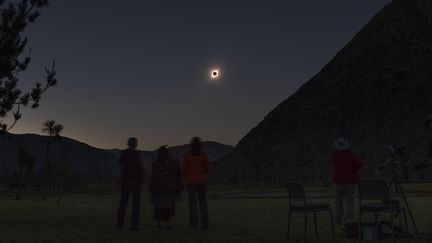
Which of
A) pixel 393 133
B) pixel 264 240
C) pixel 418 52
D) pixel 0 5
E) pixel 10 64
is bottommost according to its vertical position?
pixel 264 240

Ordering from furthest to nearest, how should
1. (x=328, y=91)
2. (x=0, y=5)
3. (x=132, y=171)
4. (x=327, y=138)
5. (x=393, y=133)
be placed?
(x=328, y=91) < (x=327, y=138) < (x=393, y=133) < (x=0, y=5) < (x=132, y=171)

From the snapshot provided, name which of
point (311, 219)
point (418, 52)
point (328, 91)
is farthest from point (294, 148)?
point (311, 219)

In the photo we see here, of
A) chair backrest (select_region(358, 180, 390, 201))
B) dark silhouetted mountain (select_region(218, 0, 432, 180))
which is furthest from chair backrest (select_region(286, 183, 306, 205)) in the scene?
dark silhouetted mountain (select_region(218, 0, 432, 180))

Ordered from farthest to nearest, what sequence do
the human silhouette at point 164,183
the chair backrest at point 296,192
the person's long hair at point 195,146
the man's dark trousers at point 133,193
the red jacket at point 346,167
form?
1. the human silhouette at point 164,183
2. the person's long hair at point 195,146
3. the man's dark trousers at point 133,193
4. the red jacket at point 346,167
5. the chair backrest at point 296,192

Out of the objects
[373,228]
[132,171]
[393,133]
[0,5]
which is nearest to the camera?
[373,228]

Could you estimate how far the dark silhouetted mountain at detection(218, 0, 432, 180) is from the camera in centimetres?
10256

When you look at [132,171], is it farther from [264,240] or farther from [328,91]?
[328,91]

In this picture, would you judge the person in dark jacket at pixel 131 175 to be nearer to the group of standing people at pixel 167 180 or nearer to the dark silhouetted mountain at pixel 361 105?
the group of standing people at pixel 167 180

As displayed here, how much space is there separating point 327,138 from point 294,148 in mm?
7221

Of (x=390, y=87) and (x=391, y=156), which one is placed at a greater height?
(x=390, y=87)

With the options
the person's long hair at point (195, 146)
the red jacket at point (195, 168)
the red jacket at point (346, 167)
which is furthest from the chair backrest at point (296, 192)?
the person's long hair at point (195, 146)

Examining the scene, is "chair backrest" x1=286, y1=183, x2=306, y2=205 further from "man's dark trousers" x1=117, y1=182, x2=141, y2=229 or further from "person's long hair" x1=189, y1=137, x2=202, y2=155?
"man's dark trousers" x1=117, y1=182, x2=141, y2=229

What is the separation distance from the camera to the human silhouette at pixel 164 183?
1280cm

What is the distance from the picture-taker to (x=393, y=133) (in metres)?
96.5
